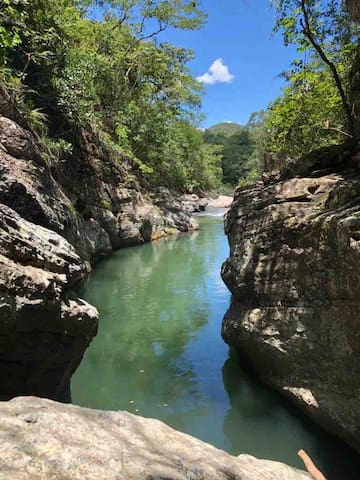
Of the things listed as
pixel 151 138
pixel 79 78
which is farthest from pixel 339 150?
pixel 151 138

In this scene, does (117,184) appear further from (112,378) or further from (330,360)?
(330,360)

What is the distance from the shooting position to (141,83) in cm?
2439

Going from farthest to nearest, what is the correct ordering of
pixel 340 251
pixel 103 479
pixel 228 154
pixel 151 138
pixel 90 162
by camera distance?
1. pixel 228 154
2. pixel 151 138
3. pixel 90 162
4. pixel 340 251
5. pixel 103 479

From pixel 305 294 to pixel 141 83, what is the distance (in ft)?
75.4

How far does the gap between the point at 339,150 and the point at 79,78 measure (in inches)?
366

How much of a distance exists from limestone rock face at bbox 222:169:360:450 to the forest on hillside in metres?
2.19

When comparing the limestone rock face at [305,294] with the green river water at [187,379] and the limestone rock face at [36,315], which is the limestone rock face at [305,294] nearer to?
the green river water at [187,379]

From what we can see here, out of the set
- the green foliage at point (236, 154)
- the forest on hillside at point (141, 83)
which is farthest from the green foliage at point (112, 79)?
the green foliage at point (236, 154)

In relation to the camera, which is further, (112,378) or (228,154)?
(228,154)

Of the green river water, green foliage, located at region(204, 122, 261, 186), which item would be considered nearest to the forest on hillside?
the green river water

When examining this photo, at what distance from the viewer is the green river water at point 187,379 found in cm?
396

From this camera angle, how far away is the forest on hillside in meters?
7.90

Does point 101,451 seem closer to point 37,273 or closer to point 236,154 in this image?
point 37,273

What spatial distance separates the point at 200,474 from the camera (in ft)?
7.13
